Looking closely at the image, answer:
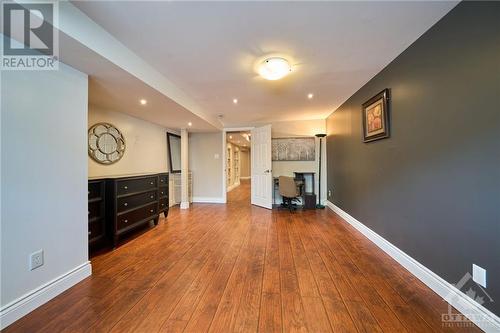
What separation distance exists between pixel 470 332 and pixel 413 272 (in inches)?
26.2

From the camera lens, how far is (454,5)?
146 cm

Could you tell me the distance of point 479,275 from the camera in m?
1.36

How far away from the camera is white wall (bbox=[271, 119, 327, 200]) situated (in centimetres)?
515

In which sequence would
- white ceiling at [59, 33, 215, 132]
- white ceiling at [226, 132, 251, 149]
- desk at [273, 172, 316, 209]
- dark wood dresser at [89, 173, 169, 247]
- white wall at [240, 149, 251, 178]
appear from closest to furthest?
1. white ceiling at [59, 33, 215, 132]
2. dark wood dresser at [89, 173, 169, 247]
3. desk at [273, 172, 316, 209]
4. white ceiling at [226, 132, 251, 149]
5. white wall at [240, 149, 251, 178]

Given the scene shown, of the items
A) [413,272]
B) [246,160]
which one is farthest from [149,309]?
[246,160]

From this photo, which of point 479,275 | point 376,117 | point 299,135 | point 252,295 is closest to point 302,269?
point 252,295

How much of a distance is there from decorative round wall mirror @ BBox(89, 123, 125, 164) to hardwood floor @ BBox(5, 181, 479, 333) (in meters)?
1.36

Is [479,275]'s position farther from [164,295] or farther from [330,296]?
[164,295]

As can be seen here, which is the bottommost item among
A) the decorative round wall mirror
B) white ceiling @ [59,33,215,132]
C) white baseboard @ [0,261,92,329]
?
white baseboard @ [0,261,92,329]

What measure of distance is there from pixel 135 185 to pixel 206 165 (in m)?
2.74

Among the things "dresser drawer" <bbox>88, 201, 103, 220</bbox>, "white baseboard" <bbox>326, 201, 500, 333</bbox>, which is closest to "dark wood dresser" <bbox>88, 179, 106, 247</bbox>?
"dresser drawer" <bbox>88, 201, 103, 220</bbox>

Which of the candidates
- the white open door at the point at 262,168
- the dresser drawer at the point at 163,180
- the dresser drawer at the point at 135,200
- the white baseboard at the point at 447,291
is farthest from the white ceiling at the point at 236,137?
the white baseboard at the point at 447,291

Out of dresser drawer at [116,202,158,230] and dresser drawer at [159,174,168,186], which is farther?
dresser drawer at [159,174,168,186]

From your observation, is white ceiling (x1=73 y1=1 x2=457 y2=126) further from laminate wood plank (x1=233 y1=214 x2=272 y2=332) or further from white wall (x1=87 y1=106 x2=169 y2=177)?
laminate wood plank (x1=233 y1=214 x2=272 y2=332)
